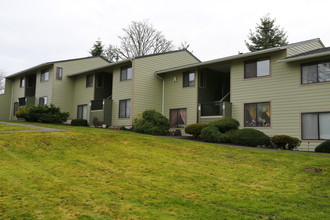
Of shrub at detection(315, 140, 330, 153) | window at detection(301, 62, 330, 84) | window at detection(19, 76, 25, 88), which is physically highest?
window at detection(19, 76, 25, 88)

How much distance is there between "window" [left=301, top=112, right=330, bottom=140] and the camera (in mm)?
16609

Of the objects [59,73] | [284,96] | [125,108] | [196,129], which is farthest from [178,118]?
[59,73]

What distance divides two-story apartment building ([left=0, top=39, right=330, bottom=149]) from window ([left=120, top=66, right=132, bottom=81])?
0.09 metres

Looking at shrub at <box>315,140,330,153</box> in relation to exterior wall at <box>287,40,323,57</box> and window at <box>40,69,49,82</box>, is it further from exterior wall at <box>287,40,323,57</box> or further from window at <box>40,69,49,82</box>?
window at <box>40,69,49,82</box>

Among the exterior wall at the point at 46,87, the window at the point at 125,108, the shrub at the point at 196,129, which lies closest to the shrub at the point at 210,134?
the shrub at the point at 196,129

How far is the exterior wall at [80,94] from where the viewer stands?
29.6 metres

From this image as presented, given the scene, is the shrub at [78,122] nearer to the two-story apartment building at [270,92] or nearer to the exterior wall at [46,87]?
the exterior wall at [46,87]

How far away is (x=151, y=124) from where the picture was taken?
2208cm

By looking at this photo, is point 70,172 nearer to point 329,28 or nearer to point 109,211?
point 109,211

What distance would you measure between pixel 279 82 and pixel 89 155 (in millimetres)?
12703

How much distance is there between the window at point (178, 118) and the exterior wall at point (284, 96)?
4.64 meters

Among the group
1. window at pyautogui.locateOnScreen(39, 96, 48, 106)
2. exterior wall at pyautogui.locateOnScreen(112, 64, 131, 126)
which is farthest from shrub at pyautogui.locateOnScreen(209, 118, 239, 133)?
window at pyautogui.locateOnScreen(39, 96, 48, 106)

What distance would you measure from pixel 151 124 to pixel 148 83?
4665mm

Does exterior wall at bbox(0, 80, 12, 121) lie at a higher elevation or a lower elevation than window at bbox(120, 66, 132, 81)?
lower
